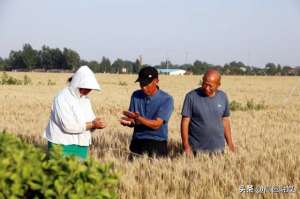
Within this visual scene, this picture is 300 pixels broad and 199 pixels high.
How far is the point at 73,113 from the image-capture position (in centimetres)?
511

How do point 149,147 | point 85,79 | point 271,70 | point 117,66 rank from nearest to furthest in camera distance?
1. point 85,79
2. point 149,147
3. point 271,70
4. point 117,66

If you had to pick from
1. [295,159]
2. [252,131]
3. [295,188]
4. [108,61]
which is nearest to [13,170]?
[295,188]

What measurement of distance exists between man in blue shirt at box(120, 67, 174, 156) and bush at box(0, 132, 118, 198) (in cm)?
254

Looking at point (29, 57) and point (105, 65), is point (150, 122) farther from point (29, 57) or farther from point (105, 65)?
point (105, 65)

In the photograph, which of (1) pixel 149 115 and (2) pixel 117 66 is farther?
(2) pixel 117 66

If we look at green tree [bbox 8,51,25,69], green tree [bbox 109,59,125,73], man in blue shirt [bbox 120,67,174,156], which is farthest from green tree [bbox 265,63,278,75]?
man in blue shirt [bbox 120,67,174,156]

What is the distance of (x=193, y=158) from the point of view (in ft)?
18.5

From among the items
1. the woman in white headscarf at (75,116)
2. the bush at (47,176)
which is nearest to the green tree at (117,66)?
the woman in white headscarf at (75,116)

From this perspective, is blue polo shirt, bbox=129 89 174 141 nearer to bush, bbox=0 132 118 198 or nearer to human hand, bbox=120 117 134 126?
human hand, bbox=120 117 134 126

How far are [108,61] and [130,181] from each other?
4155 inches

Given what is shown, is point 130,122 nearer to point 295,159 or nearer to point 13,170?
point 295,159

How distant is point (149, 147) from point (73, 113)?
1.18 metres

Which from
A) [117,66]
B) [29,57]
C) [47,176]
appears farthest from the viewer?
[117,66]

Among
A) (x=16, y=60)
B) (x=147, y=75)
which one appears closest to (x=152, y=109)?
(x=147, y=75)
